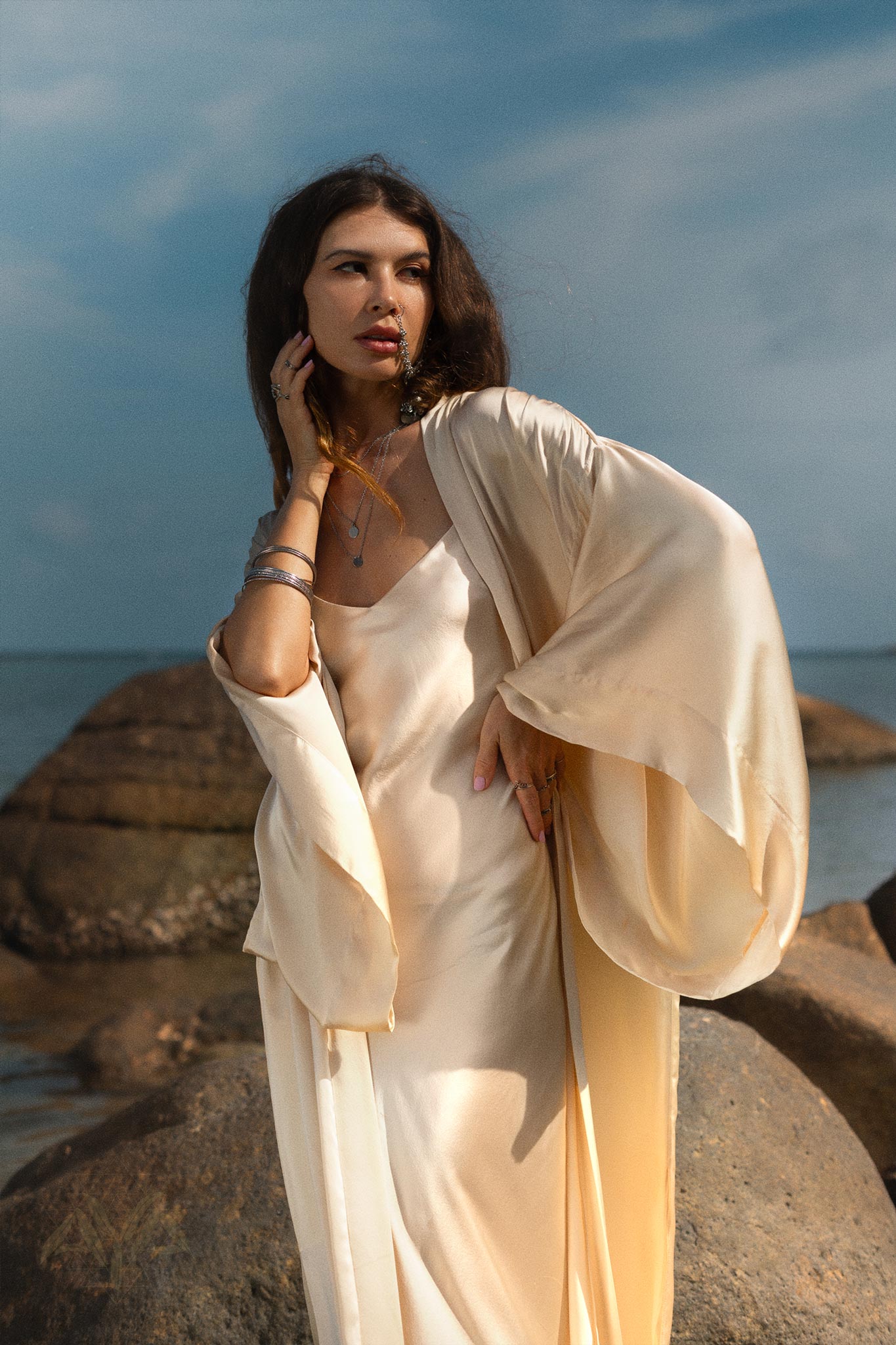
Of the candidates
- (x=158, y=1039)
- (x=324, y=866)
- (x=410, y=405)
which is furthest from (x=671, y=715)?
(x=158, y=1039)

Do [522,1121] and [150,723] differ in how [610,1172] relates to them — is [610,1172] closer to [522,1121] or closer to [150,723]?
[522,1121]

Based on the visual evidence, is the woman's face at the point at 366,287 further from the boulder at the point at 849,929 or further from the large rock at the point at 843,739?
the large rock at the point at 843,739

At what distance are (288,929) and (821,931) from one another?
11.7ft

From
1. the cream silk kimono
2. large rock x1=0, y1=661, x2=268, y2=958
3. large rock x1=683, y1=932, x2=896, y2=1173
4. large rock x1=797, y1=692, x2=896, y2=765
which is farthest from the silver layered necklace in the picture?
large rock x1=797, y1=692, x2=896, y2=765

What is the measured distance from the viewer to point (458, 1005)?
79.5 inches

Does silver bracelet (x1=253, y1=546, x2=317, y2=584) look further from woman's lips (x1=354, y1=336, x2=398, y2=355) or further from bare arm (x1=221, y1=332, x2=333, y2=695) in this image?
woman's lips (x1=354, y1=336, x2=398, y2=355)

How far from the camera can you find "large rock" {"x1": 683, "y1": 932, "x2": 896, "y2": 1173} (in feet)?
12.3

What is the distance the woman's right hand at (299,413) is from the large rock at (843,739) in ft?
55.6

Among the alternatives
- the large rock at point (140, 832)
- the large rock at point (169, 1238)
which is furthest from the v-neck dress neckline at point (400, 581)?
the large rock at point (140, 832)

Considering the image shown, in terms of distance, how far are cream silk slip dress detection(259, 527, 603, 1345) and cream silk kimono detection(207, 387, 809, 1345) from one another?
1.5 inches

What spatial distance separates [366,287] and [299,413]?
0.25m

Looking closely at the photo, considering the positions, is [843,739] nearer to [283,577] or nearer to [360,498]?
[360,498]

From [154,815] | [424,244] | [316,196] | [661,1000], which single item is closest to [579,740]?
[661,1000]

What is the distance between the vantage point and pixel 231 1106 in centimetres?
316
